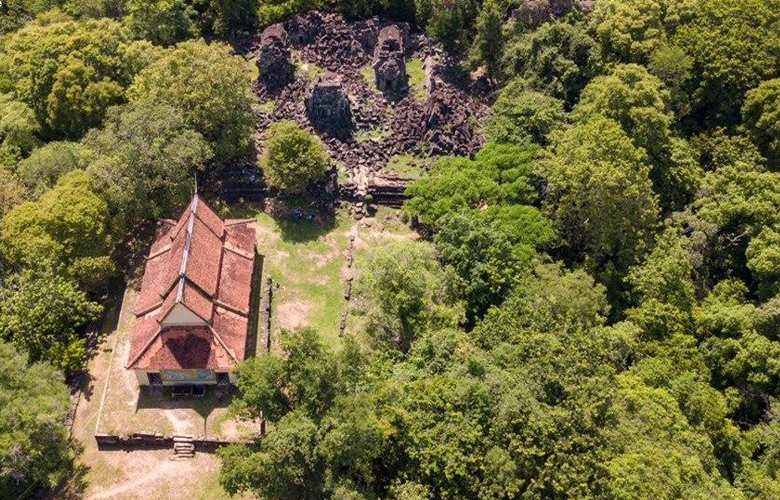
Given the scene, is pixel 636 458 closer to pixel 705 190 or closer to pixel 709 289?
pixel 709 289

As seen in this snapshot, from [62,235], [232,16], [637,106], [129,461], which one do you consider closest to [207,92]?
[62,235]

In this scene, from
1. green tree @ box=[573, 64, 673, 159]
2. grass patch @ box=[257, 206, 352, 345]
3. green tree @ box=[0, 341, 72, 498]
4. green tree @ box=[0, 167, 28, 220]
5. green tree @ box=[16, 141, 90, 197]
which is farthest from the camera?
green tree @ box=[573, 64, 673, 159]

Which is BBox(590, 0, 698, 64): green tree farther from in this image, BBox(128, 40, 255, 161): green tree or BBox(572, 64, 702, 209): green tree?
BBox(128, 40, 255, 161): green tree

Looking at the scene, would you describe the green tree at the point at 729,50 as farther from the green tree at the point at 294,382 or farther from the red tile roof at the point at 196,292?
the green tree at the point at 294,382

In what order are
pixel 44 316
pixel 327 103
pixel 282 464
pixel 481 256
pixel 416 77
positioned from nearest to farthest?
1. pixel 282 464
2. pixel 44 316
3. pixel 481 256
4. pixel 327 103
5. pixel 416 77

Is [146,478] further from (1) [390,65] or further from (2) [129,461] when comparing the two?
(1) [390,65]

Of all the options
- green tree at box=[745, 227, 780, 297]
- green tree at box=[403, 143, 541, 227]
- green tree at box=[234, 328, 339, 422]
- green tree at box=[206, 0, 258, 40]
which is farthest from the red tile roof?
green tree at box=[745, 227, 780, 297]
